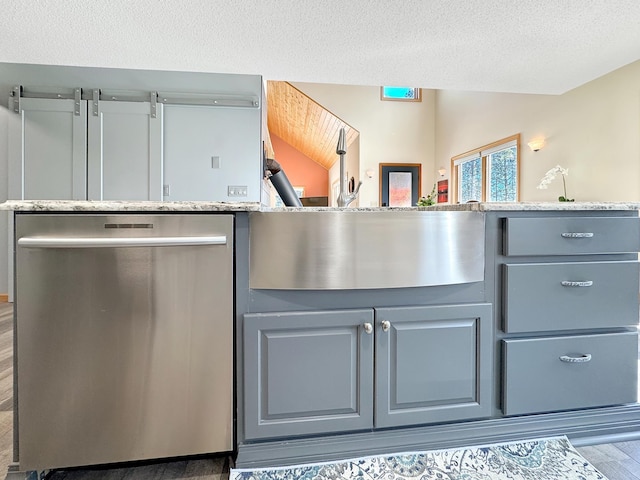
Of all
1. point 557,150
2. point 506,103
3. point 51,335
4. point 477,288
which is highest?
point 506,103

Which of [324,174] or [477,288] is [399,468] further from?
[324,174]

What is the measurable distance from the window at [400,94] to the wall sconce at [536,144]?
337 centimetres

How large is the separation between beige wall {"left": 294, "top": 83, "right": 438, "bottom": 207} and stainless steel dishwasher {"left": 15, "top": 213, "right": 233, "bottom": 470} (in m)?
6.14

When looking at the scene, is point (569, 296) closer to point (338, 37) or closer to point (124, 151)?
point (338, 37)

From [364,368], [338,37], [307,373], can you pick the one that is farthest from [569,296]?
[338,37]

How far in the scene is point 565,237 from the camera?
4.04 feet

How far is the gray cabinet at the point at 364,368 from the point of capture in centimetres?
107

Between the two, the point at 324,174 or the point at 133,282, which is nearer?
the point at 133,282

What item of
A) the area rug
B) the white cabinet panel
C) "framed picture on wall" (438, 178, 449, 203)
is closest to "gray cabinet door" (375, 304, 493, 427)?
the area rug

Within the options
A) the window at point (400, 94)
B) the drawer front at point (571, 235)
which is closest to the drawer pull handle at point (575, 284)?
the drawer front at point (571, 235)

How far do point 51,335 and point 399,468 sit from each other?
1.16 meters

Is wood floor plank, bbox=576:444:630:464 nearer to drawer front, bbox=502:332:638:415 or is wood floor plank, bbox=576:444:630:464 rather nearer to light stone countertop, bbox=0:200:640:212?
drawer front, bbox=502:332:638:415

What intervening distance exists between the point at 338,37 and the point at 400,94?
540 cm

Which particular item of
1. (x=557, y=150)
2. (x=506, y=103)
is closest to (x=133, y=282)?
(x=557, y=150)
